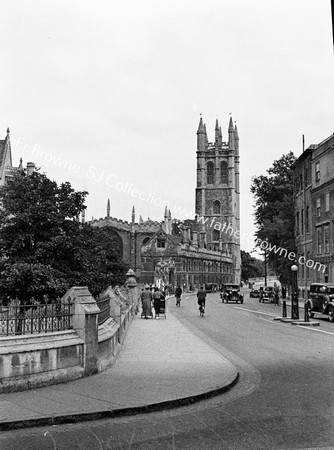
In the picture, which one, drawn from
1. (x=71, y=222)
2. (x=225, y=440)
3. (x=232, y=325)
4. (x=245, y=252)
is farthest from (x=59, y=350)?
(x=245, y=252)

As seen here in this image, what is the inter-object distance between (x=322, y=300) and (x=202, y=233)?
98863mm

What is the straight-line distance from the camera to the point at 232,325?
24.8 metres

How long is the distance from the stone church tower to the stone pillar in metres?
120

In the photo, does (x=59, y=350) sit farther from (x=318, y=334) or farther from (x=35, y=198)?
(x=318, y=334)

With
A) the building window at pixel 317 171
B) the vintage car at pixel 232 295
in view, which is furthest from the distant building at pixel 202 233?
the building window at pixel 317 171

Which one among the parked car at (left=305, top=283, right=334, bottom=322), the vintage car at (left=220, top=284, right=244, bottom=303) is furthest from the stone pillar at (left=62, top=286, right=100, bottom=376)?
the vintage car at (left=220, top=284, right=244, bottom=303)

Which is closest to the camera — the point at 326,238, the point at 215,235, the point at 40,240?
the point at 40,240

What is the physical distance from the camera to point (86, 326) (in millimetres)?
10445

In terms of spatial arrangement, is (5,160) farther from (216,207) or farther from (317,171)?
(216,207)

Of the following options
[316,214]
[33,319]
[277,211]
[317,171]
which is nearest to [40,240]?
[33,319]

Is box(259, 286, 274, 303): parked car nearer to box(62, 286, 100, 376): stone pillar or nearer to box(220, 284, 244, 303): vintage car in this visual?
box(220, 284, 244, 303): vintage car

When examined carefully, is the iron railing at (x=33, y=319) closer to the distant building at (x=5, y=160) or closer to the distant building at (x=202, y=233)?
the distant building at (x=5, y=160)

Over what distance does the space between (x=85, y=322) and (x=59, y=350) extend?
2.84ft

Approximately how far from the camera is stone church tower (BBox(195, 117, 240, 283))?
5281 inches
